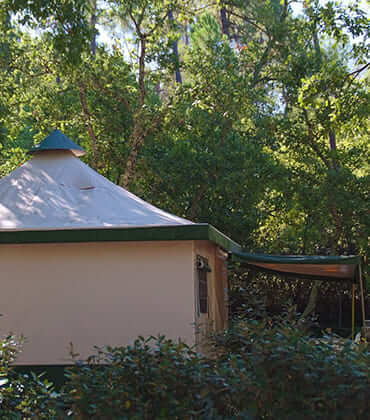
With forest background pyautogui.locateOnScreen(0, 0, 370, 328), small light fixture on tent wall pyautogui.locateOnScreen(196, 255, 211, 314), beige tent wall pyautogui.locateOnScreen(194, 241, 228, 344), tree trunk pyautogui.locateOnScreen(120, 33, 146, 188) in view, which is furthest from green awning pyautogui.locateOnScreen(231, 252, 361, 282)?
tree trunk pyautogui.locateOnScreen(120, 33, 146, 188)

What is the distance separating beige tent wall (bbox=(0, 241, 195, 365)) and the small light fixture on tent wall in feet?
2.17

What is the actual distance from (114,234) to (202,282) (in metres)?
1.88

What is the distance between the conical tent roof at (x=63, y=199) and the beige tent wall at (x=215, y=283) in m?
0.72

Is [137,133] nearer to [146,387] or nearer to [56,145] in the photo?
[56,145]

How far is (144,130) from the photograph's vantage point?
14.6 m

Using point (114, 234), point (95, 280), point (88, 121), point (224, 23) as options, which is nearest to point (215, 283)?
point (95, 280)

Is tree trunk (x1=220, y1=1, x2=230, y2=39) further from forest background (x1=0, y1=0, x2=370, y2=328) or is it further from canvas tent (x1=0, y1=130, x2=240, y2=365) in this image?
canvas tent (x1=0, y1=130, x2=240, y2=365)

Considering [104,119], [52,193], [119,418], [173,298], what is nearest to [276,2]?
[104,119]

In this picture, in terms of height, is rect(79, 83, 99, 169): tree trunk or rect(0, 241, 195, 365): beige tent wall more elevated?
rect(79, 83, 99, 169): tree trunk

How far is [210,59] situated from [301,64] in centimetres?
226

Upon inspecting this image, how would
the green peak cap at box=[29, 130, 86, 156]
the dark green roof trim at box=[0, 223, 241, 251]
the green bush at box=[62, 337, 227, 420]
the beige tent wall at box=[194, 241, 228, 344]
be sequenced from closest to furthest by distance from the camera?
the green bush at box=[62, 337, 227, 420] → the dark green roof trim at box=[0, 223, 241, 251] → the beige tent wall at box=[194, 241, 228, 344] → the green peak cap at box=[29, 130, 86, 156]

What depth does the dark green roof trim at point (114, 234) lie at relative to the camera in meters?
7.70

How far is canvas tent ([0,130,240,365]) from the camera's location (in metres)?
7.85

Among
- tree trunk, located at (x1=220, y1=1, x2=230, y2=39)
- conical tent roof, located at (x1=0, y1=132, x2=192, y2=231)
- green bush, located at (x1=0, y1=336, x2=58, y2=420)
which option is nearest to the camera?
green bush, located at (x1=0, y1=336, x2=58, y2=420)
